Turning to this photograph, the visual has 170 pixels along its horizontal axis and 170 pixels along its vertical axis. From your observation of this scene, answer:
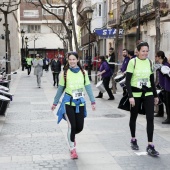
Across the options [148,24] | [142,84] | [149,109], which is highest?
[148,24]

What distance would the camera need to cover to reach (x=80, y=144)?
734 cm

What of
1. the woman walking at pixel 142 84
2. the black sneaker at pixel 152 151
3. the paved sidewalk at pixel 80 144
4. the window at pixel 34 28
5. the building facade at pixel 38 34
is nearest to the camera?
the paved sidewalk at pixel 80 144

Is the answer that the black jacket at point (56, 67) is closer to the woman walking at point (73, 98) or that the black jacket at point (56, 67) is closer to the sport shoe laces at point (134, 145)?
the sport shoe laces at point (134, 145)

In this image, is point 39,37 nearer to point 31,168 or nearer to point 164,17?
point 164,17

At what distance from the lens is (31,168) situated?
5.77 metres

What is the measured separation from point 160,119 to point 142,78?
376 centimetres

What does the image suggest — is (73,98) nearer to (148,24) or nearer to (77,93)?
(77,93)

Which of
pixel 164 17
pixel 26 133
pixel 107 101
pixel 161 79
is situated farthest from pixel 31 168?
pixel 164 17

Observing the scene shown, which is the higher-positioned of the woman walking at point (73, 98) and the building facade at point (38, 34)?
the building facade at point (38, 34)

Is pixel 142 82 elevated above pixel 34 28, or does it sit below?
below

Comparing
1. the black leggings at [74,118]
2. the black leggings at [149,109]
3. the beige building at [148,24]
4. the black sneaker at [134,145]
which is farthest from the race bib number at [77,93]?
the beige building at [148,24]

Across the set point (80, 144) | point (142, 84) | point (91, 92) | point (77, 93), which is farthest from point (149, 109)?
point (80, 144)

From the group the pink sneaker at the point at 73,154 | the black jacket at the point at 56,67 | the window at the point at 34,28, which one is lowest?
the pink sneaker at the point at 73,154

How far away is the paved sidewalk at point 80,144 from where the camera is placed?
598cm
